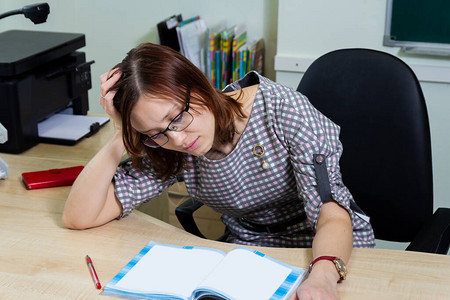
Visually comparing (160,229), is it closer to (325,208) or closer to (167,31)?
(325,208)

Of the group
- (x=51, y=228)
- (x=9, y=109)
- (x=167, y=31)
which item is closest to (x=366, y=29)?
(x=167, y=31)

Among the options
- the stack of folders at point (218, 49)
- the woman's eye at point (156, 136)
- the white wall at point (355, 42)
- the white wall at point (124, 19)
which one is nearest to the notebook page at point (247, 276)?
the woman's eye at point (156, 136)

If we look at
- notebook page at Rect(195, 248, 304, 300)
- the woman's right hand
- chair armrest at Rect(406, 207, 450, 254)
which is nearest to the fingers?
the woman's right hand

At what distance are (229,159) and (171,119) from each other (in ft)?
0.77

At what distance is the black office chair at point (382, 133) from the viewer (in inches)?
57.9

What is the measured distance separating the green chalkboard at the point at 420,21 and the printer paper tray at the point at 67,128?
1.20m

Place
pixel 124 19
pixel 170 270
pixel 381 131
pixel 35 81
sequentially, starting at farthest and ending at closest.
→ pixel 124 19, pixel 35 81, pixel 381 131, pixel 170 270

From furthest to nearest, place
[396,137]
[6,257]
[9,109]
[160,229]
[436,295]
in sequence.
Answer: [9,109]
[396,137]
[160,229]
[6,257]
[436,295]

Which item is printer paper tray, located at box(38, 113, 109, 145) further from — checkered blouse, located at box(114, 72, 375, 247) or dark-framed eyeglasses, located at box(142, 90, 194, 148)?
dark-framed eyeglasses, located at box(142, 90, 194, 148)

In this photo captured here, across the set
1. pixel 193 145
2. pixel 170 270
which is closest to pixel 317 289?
pixel 170 270

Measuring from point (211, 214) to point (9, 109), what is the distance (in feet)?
3.03

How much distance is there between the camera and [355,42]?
2422 millimetres

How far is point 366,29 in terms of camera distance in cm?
239

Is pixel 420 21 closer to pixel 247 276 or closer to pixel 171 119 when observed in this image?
pixel 171 119
